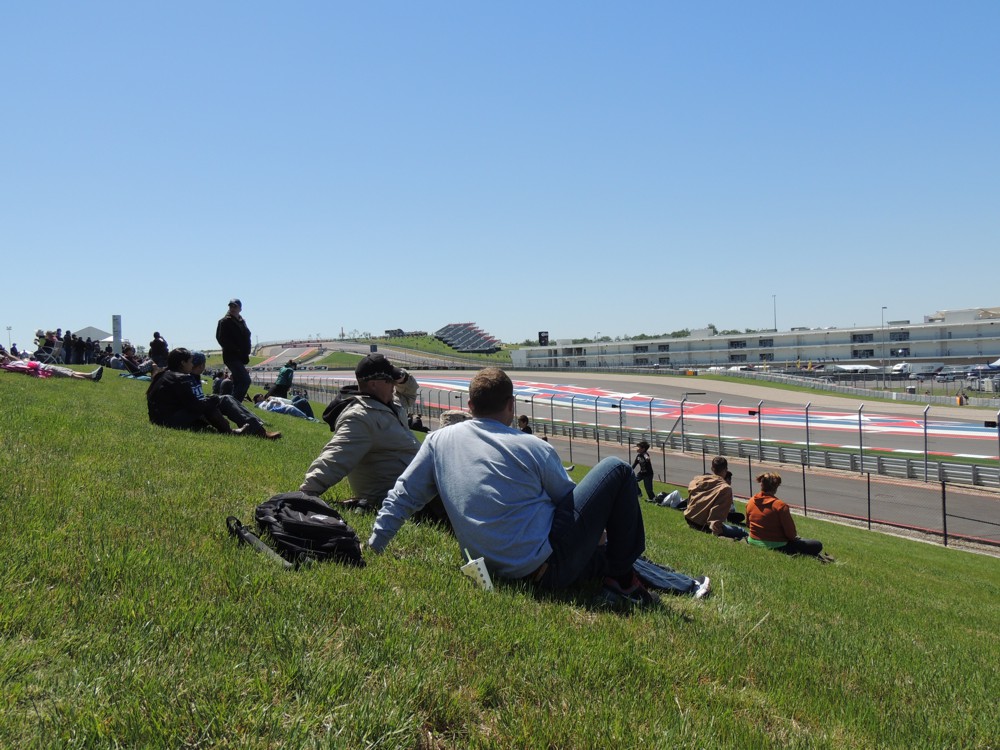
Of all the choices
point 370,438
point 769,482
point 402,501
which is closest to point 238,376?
point 370,438

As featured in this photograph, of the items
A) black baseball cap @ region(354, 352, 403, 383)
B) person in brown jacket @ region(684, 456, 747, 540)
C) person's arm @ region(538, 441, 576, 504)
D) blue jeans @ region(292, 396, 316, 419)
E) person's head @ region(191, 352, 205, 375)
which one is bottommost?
person in brown jacket @ region(684, 456, 747, 540)

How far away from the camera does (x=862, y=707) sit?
3.37 metres

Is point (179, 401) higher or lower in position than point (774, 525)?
higher

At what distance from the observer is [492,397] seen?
4.48 metres

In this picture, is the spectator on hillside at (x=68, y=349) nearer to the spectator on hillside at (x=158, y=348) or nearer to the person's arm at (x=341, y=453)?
the spectator on hillside at (x=158, y=348)

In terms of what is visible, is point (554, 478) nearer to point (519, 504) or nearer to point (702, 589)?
point (519, 504)

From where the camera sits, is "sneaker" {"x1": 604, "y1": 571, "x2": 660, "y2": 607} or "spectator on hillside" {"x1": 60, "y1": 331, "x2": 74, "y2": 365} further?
"spectator on hillside" {"x1": 60, "y1": 331, "x2": 74, "y2": 365}

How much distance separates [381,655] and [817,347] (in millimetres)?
124592

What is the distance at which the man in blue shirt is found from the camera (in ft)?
14.2

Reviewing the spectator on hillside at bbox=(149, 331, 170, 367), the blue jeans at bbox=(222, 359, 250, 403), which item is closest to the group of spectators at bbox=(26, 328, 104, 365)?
the spectator on hillside at bbox=(149, 331, 170, 367)

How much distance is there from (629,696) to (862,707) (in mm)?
1150

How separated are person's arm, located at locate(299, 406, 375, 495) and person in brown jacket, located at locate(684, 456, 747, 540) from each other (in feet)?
25.4

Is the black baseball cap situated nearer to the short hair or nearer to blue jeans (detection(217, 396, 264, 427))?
the short hair

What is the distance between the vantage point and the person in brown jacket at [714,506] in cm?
1201
